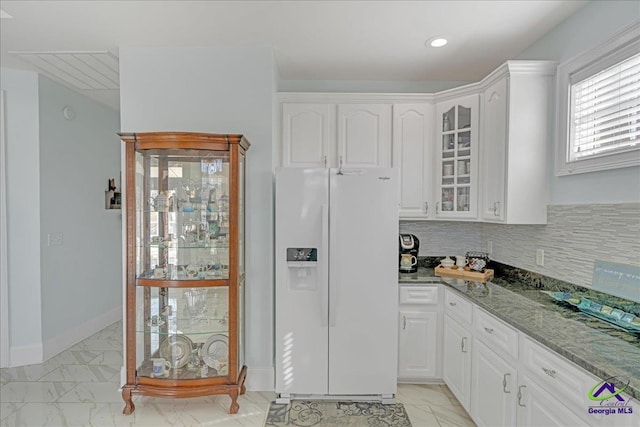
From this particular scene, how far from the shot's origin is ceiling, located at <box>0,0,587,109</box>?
7.25 ft

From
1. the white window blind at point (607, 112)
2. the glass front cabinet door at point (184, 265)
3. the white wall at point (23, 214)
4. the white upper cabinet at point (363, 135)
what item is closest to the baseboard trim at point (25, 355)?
the white wall at point (23, 214)

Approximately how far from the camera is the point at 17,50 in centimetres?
283

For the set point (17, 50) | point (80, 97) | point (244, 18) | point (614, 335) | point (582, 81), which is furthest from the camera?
point (80, 97)

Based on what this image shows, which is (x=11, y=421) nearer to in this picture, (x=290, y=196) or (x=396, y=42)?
(x=290, y=196)

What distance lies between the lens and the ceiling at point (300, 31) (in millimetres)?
2209

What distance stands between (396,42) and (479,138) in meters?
0.99

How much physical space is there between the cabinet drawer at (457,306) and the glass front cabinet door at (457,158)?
71 centimetres

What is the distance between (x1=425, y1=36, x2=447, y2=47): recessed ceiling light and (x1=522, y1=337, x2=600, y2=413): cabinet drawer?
82.2 inches

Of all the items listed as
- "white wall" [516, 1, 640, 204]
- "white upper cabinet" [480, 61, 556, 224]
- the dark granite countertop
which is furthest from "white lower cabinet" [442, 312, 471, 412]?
"white wall" [516, 1, 640, 204]

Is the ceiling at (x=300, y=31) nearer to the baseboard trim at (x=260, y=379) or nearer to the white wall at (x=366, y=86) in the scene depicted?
the white wall at (x=366, y=86)

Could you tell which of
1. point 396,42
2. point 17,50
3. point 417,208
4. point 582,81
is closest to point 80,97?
point 17,50

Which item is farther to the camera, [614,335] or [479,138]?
[479,138]

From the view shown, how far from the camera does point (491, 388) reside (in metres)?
2.05

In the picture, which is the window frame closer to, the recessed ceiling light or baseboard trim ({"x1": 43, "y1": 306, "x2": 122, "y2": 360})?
the recessed ceiling light
